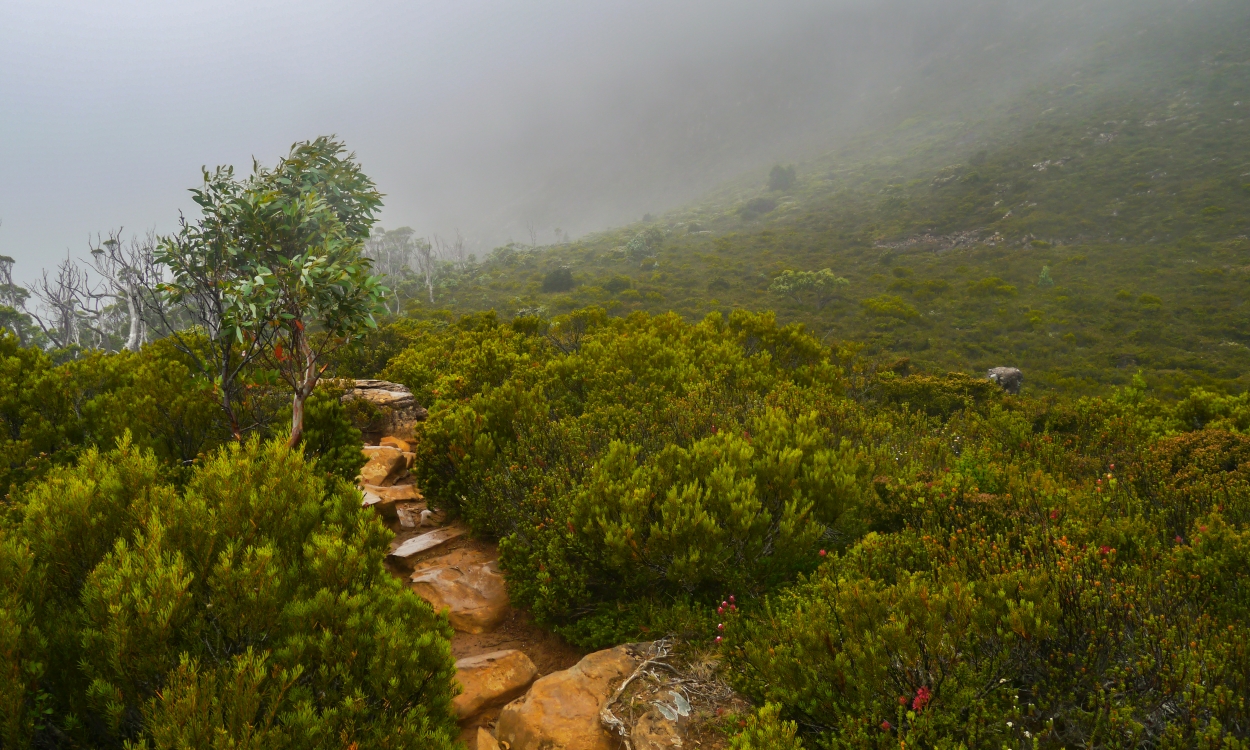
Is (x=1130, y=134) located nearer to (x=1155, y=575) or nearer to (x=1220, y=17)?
(x=1220, y=17)

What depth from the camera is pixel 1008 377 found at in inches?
815

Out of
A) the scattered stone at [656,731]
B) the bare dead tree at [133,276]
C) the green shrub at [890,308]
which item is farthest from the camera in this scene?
the green shrub at [890,308]

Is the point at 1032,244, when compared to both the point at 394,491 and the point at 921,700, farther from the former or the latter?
the point at 394,491

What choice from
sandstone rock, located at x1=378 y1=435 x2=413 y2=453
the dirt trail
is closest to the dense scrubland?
the dirt trail

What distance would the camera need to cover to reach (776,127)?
5468 inches

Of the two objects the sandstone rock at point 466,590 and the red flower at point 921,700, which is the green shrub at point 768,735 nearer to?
the red flower at point 921,700

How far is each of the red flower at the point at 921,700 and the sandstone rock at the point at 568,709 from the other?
5.81ft

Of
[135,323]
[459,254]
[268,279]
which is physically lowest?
[268,279]

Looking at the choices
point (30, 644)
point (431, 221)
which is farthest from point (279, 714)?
point (431, 221)

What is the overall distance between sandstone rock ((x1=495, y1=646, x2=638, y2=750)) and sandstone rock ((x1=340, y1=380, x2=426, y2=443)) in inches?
274

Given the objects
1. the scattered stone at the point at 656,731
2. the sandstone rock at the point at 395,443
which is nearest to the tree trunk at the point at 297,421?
the sandstone rock at the point at 395,443

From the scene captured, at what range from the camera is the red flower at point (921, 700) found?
8.25ft

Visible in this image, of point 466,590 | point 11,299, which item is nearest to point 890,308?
point 466,590

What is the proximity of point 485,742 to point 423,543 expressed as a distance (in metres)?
2.63
